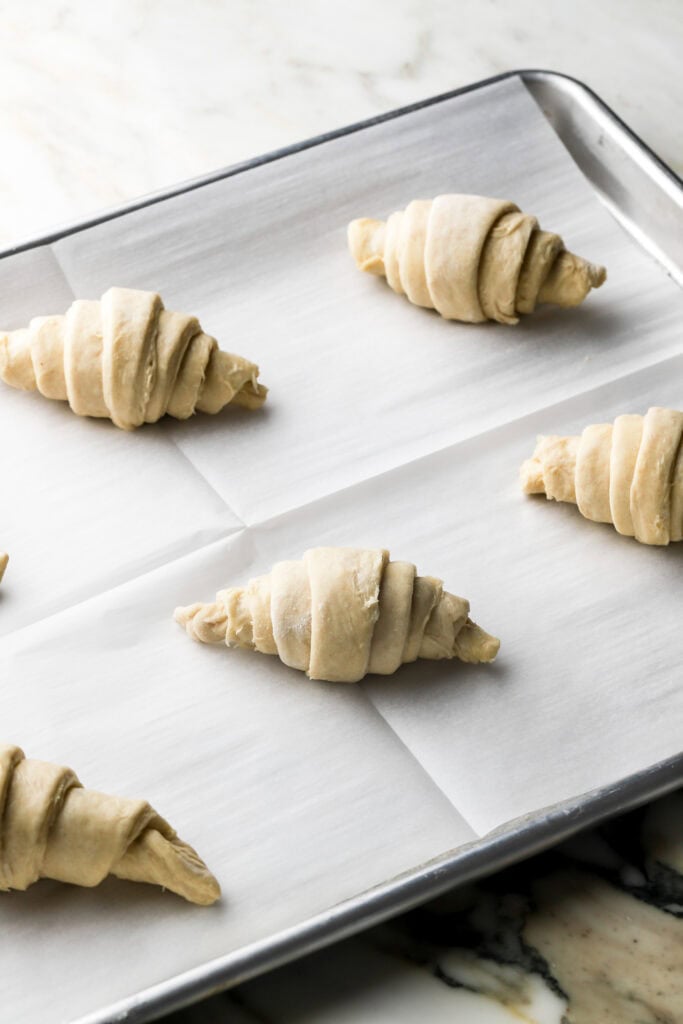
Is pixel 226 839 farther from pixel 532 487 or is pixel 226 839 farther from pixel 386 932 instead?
pixel 532 487

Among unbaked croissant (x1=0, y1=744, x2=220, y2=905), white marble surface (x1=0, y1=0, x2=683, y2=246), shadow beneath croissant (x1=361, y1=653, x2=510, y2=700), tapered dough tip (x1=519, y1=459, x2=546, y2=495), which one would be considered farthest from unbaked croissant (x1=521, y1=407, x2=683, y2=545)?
white marble surface (x1=0, y1=0, x2=683, y2=246)

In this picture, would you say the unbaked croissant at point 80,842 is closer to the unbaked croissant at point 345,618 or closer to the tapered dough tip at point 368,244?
the unbaked croissant at point 345,618

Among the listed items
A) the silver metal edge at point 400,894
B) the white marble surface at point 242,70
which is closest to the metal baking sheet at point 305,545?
the silver metal edge at point 400,894

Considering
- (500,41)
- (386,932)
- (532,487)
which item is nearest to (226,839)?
(386,932)

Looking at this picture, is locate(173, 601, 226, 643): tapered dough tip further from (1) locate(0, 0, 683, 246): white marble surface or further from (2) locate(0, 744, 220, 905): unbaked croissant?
(1) locate(0, 0, 683, 246): white marble surface

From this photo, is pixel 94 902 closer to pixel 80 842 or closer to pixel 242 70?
pixel 80 842

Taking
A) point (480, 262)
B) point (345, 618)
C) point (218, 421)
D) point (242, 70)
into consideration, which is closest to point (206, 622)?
point (345, 618)
